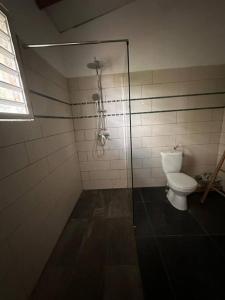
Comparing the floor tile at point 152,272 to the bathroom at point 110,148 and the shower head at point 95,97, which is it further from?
the shower head at point 95,97

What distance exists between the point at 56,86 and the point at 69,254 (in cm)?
194

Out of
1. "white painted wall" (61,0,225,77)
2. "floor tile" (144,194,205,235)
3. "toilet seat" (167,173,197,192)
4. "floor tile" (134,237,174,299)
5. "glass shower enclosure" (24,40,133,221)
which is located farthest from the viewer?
"glass shower enclosure" (24,40,133,221)

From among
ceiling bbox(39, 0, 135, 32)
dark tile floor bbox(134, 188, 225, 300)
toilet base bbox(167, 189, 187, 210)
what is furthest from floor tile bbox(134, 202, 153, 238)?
ceiling bbox(39, 0, 135, 32)

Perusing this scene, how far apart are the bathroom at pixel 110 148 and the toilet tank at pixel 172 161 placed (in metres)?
0.02

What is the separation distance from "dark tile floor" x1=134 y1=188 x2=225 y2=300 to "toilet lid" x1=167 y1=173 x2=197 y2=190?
398 millimetres

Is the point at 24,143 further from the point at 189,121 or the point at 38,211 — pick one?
the point at 189,121

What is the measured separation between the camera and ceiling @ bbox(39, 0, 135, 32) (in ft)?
5.17

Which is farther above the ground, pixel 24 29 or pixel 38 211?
pixel 24 29

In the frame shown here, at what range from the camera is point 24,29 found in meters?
1.22

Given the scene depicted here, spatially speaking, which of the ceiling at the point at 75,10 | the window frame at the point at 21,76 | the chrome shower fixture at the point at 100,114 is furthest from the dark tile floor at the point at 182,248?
the ceiling at the point at 75,10

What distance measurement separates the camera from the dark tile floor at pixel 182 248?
1.05 meters

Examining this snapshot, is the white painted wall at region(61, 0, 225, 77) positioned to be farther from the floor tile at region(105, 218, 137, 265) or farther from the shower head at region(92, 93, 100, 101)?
the floor tile at region(105, 218, 137, 265)

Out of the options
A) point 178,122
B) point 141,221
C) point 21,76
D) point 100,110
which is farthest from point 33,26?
point 141,221

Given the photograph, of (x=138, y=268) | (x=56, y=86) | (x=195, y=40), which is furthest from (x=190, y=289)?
(x=195, y=40)
